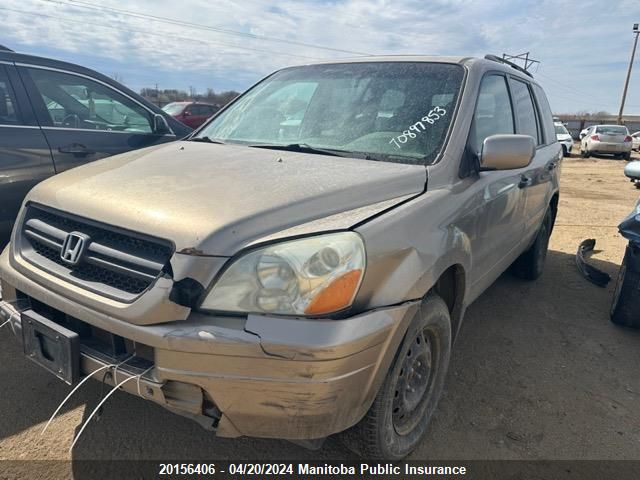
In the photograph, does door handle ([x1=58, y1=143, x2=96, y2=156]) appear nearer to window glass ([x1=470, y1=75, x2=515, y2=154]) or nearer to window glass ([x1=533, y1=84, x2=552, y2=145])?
window glass ([x1=470, y1=75, x2=515, y2=154])

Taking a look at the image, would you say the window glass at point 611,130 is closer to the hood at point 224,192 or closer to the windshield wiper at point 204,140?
the windshield wiper at point 204,140

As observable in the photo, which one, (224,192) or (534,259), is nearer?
(224,192)

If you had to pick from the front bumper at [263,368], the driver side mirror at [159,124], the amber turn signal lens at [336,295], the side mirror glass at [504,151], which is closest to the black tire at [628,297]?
the side mirror glass at [504,151]

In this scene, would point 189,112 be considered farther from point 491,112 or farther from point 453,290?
point 453,290

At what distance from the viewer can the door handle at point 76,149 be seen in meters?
3.53

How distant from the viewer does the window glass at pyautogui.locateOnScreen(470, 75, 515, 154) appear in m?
2.69

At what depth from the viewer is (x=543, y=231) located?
4.70 meters

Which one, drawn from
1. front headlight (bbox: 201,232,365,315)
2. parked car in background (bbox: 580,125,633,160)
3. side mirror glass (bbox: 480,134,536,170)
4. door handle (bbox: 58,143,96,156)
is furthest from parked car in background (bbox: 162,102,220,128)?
parked car in background (bbox: 580,125,633,160)

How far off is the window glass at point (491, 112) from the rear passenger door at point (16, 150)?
2884 millimetres

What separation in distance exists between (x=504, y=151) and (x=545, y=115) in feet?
8.40

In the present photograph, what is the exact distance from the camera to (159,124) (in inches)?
159

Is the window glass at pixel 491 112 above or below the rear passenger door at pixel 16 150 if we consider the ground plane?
above

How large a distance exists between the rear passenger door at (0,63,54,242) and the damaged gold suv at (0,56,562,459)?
1115 mm

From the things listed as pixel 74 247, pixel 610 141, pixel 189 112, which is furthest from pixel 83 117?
pixel 610 141
